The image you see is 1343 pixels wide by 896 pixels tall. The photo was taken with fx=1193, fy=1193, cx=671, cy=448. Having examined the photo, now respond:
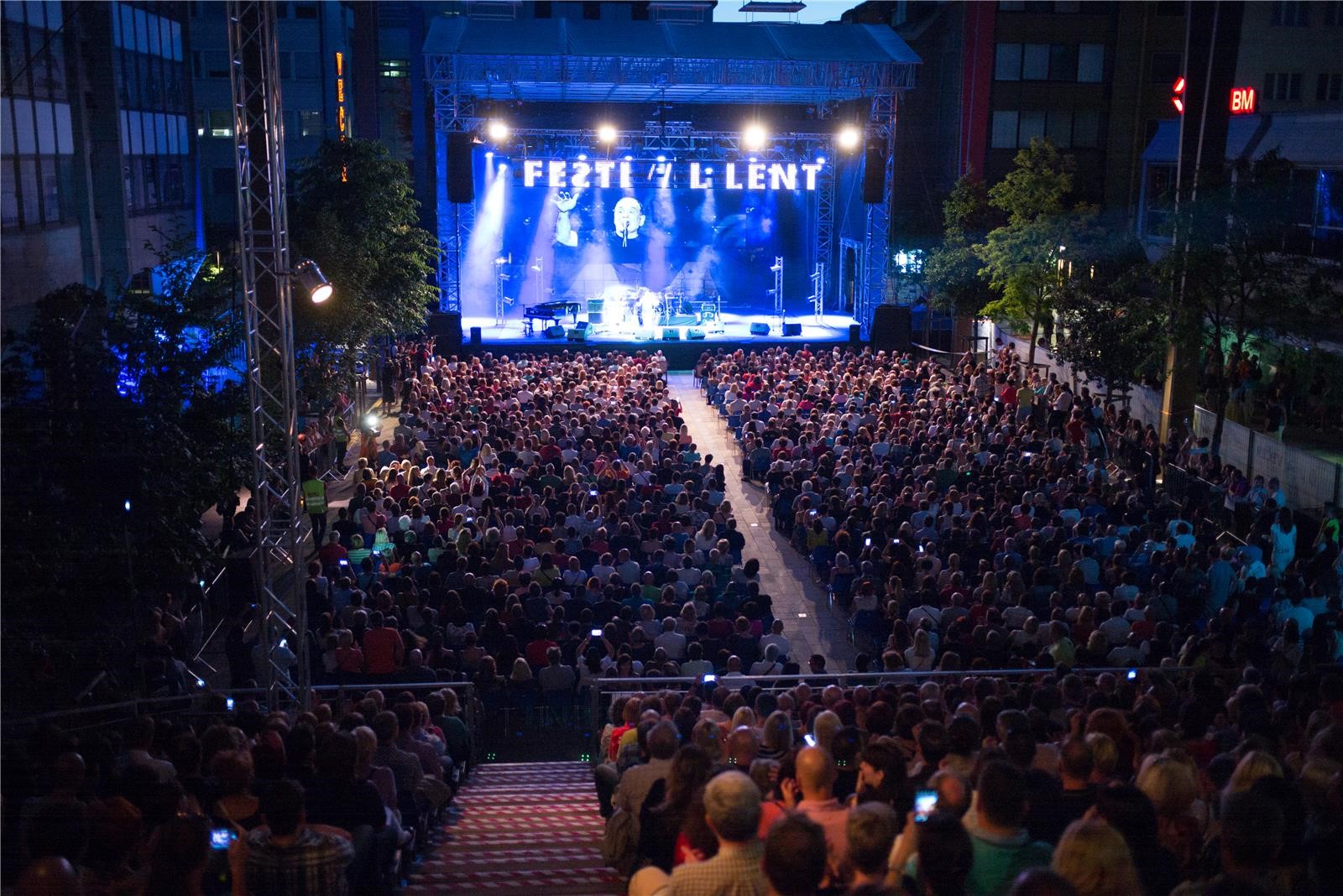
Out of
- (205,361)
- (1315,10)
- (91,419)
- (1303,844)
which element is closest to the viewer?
(1303,844)

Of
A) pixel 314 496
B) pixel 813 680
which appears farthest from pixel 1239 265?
pixel 314 496

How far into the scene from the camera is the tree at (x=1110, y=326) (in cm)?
1812

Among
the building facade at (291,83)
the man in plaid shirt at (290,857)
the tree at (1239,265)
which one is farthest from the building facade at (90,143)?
the tree at (1239,265)

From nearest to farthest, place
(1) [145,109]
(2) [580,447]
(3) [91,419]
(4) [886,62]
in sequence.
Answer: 1. (3) [91,419]
2. (2) [580,447]
3. (1) [145,109]
4. (4) [886,62]

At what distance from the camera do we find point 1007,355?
22.5m

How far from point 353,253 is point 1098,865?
19.0 meters

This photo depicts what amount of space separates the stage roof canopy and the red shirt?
1953 centimetres

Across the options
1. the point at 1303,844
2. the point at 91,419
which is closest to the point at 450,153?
the point at 91,419

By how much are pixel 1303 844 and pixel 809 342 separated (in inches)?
1026

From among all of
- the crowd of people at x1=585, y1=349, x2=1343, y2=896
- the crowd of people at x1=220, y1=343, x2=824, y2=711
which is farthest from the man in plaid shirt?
the crowd of people at x1=220, y1=343, x2=824, y2=711

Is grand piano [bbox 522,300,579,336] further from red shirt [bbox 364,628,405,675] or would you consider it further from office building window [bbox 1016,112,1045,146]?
red shirt [bbox 364,628,405,675]

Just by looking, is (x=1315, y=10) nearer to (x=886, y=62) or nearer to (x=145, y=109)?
(x=886, y=62)

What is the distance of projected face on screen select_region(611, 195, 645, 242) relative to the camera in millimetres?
33469

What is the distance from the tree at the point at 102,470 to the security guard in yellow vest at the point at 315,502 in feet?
8.57
